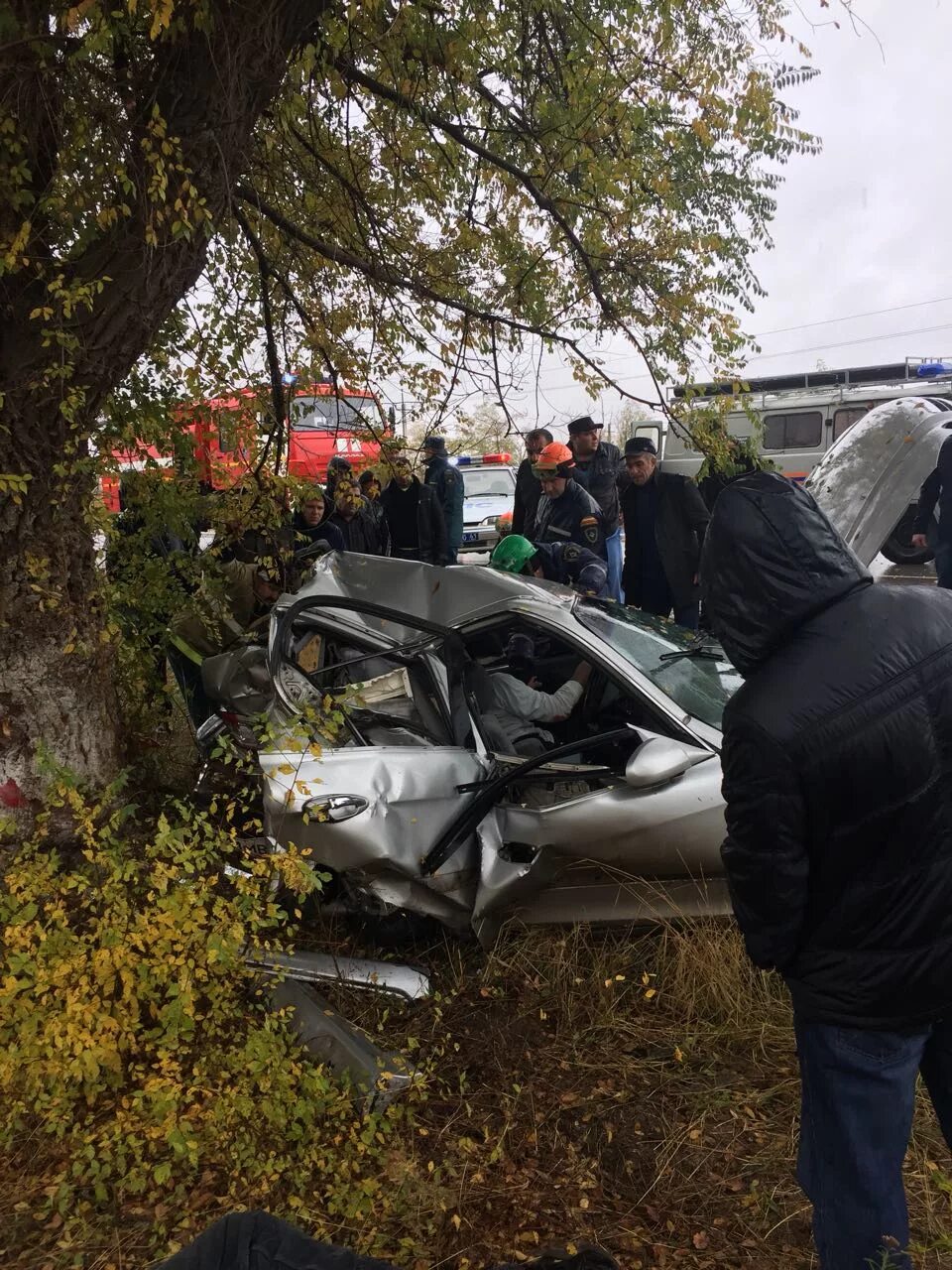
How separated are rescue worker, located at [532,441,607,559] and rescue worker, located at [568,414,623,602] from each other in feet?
1.25

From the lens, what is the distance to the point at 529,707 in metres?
3.80

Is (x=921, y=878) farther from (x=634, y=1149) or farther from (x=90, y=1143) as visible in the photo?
(x=90, y=1143)

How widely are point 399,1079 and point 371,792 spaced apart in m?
0.97

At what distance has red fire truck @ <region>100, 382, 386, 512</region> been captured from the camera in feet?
14.7

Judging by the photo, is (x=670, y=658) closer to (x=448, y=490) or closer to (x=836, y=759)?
(x=836, y=759)

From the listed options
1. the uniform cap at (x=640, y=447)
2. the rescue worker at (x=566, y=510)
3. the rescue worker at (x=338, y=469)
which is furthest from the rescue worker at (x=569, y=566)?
the uniform cap at (x=640, y=447)

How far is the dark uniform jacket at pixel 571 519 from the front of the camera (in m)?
6.05

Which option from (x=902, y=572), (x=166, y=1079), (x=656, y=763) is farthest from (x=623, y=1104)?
(x=902, y=572)

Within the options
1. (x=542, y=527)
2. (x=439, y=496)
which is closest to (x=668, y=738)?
(x=542, y=527)

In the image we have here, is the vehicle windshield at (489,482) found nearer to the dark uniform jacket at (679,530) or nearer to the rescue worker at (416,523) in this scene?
the rescue worker at (416,523)

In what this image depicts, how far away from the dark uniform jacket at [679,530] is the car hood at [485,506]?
8173mm

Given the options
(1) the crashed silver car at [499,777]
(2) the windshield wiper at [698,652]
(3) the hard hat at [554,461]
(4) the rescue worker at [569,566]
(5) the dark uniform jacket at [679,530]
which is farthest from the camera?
(5) the dark uniform jacket at [679,530]

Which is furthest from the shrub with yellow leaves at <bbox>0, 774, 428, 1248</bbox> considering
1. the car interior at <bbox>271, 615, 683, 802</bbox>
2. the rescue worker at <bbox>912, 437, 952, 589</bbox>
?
the rescue worker at <bbox>912, 437, 952, 589</bbox>

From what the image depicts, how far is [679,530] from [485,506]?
8.75m
